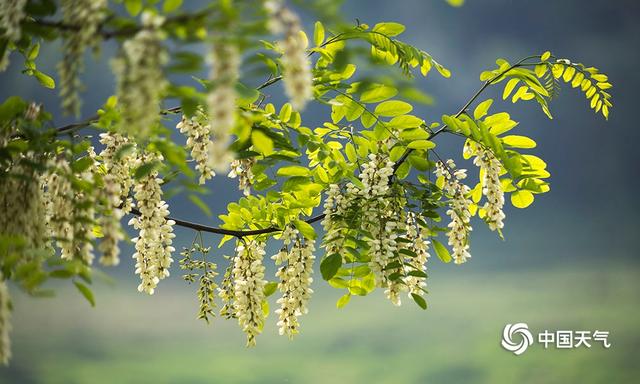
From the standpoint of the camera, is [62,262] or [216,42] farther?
[62,262]

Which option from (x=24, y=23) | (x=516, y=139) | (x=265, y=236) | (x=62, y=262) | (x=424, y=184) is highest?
(x=516, y=139)

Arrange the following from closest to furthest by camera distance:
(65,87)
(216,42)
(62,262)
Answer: (216,42), (65,87), (62,262)

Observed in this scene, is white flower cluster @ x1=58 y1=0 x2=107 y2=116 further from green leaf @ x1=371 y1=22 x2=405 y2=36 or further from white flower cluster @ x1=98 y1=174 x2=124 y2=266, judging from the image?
green leaf @ x1=371 y1=22 x2=405 y2=36

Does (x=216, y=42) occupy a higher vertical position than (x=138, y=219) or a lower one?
lower

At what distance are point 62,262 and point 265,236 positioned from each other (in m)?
1.28

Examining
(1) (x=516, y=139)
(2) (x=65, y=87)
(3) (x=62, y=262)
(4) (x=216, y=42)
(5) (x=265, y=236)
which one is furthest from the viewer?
(5) (x=265, y=236)

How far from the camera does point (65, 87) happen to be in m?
1.32

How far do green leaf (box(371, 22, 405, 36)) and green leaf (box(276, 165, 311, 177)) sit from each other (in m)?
0.55

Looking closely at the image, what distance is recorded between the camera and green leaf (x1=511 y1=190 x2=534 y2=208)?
8.70 feet

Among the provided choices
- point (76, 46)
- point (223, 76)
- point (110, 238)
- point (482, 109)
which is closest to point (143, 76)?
point (223, 76)

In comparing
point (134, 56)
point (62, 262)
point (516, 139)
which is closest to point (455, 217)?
point (516, 139)

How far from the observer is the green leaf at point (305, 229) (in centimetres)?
248

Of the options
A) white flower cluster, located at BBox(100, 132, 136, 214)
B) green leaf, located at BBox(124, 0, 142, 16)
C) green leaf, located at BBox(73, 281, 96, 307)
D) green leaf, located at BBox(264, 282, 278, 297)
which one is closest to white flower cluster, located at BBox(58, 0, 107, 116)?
green leaf, located at BBox(124, 0, 142, 16)

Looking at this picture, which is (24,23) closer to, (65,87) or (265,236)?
(65,87)
